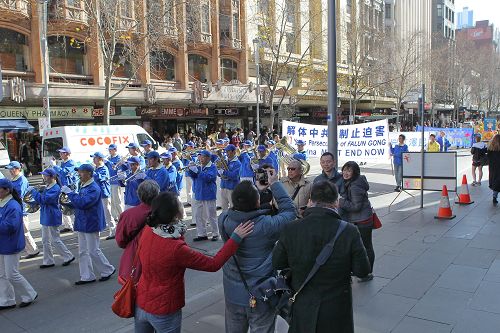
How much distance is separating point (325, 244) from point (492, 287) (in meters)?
3.96

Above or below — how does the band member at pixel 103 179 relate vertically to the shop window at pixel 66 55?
below

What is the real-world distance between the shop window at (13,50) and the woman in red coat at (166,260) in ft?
73.1

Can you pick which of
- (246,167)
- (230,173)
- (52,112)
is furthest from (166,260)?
(52,112)

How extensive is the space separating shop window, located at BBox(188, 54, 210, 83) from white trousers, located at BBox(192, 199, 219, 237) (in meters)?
22.9

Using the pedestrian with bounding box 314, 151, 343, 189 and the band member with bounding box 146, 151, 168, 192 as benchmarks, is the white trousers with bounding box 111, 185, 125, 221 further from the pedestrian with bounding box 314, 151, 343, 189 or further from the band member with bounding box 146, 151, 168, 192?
the pedestrian with bounding box 314, 151, 343, 189

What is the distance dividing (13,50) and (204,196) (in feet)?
59.1

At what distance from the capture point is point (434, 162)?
35.7ft

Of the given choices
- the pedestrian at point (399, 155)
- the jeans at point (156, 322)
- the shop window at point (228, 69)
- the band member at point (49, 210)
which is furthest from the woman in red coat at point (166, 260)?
the shop window at point (228, 69)

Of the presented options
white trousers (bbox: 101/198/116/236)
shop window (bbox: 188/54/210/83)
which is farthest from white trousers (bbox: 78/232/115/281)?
shop window (bbox: 188/54/210/83)

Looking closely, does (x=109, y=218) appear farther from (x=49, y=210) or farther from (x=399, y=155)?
(x=399, y=155)

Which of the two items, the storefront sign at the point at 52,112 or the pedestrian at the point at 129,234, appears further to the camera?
the storefront sign at the point at 52,112

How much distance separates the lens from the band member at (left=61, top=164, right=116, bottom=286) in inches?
254

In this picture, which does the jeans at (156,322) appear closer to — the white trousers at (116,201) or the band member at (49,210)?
the band member at (49,210)

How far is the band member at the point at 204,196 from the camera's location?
29.5 ft
